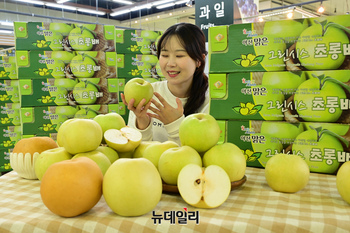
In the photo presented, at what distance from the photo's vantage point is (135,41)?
12.0 feet

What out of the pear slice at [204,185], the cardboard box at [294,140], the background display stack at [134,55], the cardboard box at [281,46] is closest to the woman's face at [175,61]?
the cardboard box at [281,46]

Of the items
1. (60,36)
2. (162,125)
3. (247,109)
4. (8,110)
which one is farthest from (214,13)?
(8,110)

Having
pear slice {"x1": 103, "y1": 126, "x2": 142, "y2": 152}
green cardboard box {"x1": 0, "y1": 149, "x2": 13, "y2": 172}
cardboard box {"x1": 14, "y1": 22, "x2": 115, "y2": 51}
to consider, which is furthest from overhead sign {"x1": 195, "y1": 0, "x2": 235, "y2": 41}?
green cardboard box {"x1": 0, "y1": 149, "x2": 13, "y2": 172}

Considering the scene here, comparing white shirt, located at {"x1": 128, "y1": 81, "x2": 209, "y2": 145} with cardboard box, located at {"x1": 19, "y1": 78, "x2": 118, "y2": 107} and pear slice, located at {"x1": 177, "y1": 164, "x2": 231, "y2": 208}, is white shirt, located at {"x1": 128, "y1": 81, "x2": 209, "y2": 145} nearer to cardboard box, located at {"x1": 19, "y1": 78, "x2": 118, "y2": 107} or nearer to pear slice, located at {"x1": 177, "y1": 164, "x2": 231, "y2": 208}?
pear slice, located at {"x1": 177, "y1": 164, "x2": 231, "y2": 208}

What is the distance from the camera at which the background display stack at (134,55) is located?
3615mm

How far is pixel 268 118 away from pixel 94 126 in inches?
27.5

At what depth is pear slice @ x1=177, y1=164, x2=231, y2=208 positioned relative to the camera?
29.2 inches

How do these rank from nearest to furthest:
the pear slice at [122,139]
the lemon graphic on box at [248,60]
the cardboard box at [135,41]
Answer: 1. the pear slice at [122,139]
2. the lemon graphic on box at [248,60]
3. the cardboard box at [135,41]

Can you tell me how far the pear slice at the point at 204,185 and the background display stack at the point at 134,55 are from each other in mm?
2932

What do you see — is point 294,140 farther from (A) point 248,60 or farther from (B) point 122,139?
(B) point 122,139

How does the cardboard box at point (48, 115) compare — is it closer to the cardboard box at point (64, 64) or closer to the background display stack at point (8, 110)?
the cardboard box at point (64, 64)

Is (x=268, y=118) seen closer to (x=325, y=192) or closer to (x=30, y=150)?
(x=325, y=192)

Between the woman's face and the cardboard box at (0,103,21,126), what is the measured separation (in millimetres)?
2730

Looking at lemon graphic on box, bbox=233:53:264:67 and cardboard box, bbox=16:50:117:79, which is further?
cardboard box, bbox=16:50:117:79
